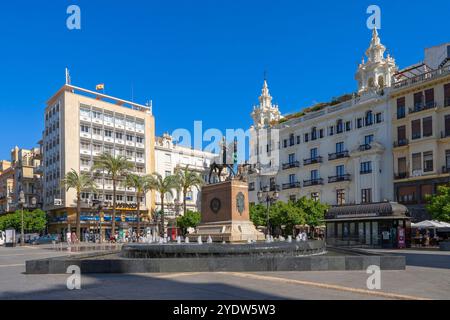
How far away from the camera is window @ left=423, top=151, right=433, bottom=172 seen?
1844 inches

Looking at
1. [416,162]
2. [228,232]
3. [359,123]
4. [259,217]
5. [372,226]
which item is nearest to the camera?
[228,232]

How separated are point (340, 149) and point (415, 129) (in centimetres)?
1097

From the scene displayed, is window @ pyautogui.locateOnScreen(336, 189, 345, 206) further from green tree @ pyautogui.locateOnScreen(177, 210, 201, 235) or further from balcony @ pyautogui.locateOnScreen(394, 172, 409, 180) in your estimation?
green tree @ pyautogui.locateOnScreen(177, 210, 201, 235)

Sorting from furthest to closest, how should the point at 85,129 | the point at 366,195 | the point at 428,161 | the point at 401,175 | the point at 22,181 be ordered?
1. the point at 22,181
2. the point at 85,129
3. the point at 366,195
4. the point at 401,175
5. the point at 428,161

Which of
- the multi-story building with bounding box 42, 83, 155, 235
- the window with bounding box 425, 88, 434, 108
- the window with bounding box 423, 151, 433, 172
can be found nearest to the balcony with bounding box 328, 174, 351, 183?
the window with bounding box 423, 151, 433, 172

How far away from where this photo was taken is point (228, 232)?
74.2 ft

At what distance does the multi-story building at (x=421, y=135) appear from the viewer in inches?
1807

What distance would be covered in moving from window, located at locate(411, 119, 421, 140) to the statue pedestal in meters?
31.1

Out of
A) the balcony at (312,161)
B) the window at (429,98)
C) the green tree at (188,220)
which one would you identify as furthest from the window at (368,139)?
the green tree at (188,220)

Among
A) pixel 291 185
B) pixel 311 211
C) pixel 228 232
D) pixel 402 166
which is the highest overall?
pixel 402 166

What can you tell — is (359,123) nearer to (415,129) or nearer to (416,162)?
(415,129)

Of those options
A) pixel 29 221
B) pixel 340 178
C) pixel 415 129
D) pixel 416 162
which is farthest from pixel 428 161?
pixel 29 221

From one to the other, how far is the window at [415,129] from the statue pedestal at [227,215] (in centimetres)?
3109

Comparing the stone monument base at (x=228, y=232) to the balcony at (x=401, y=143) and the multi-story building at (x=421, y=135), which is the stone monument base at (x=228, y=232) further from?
the balcony at (x=401, y=143)
